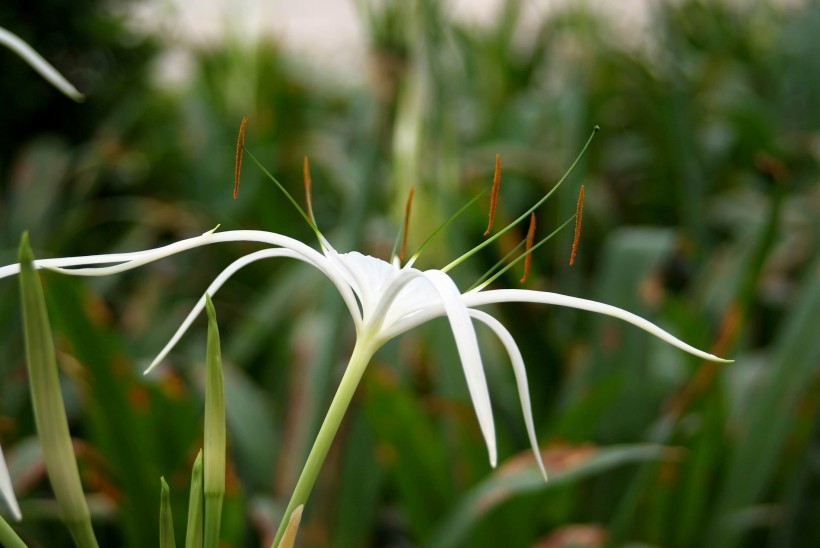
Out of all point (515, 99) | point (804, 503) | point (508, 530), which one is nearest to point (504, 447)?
point (508, 530)

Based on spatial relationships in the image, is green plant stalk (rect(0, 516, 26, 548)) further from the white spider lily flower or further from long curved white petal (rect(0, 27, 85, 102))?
long curved white petal (rect(0, 27, 85, 102))

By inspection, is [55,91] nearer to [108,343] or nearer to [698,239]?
[108,343]

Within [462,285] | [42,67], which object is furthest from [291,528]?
[462,285]

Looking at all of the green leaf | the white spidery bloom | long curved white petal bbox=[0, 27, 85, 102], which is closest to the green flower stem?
the white spidery bloom

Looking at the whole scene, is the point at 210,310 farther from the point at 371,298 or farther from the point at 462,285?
the point at 462,285

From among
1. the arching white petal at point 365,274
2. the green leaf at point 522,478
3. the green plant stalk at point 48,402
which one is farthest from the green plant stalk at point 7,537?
the green leaf at point 522,478
